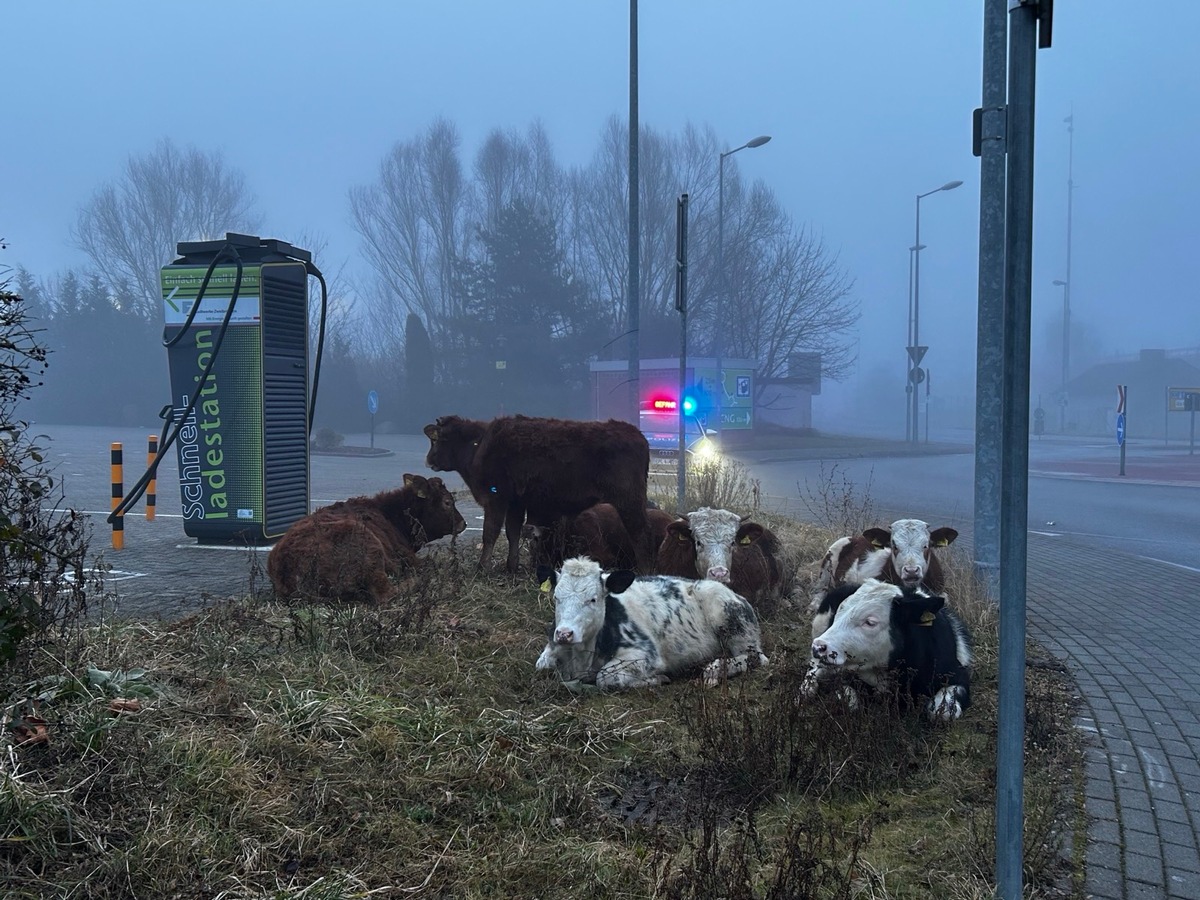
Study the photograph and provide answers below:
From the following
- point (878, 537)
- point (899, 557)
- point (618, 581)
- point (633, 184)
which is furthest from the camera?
point (633, 184)

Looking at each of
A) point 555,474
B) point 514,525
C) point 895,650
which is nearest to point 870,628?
point 895,650

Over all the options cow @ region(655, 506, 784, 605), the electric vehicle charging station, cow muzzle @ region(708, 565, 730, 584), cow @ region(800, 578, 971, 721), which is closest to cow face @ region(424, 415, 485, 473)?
the electric vehicle charging station

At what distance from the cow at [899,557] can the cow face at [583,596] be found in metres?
1.86

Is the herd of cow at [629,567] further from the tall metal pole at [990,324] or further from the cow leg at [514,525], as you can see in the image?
the tall metal pole at [990,324]

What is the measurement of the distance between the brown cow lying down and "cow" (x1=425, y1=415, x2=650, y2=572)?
0.49 metres

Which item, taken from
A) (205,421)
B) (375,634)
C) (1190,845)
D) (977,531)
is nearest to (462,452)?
(205,421)

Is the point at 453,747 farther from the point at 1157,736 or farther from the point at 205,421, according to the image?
the point at 205,421

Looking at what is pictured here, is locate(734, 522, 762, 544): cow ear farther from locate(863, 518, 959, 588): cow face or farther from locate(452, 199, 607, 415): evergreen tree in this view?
locate(452, 199, 607, 415): evergreen tree

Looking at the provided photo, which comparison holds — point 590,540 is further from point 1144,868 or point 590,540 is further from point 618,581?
point 1144,868

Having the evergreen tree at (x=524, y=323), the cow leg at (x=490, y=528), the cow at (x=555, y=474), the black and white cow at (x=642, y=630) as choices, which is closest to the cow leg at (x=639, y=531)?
the cow at (x=555, y=474)

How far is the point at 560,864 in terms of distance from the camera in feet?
11.7

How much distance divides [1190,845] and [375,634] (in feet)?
14.1

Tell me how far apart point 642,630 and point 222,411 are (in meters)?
6.40

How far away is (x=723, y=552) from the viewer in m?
7.81
